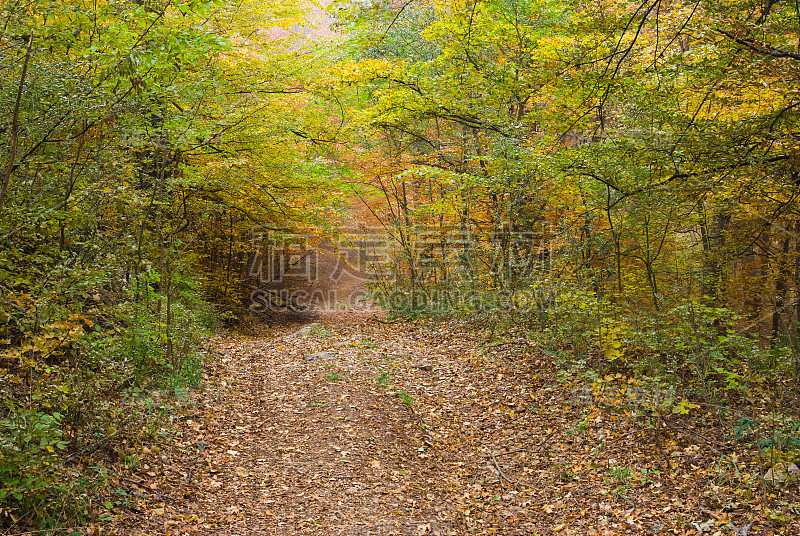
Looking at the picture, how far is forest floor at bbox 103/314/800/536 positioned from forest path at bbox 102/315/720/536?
0.02m

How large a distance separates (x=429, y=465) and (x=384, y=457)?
0.58 m

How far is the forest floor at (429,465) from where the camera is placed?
4852mm

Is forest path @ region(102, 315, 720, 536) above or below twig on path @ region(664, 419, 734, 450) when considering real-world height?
below

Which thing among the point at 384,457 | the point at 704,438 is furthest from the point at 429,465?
the point at 704,438

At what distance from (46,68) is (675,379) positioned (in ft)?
26.8

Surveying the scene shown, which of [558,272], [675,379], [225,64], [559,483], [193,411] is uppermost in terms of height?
[225,64]

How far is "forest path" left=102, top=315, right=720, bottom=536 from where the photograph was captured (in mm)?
4984

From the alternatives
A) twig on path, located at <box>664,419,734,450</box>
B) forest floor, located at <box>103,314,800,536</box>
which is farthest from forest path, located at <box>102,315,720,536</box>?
twig on path, located at <box>664,419,734,450</box>

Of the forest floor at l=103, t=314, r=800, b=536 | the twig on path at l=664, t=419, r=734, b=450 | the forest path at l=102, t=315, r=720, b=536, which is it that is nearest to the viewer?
the forest floor at l=103, t=314, r=800, b=536

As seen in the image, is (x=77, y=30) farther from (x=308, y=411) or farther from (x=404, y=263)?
(x=404, y=263)

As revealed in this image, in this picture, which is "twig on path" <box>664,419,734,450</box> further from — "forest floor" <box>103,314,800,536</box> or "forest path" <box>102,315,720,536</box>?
"forest path" <box>102,315,720,536</box>

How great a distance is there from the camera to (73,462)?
15.0 feet

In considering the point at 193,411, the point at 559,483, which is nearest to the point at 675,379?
the point at 559,483

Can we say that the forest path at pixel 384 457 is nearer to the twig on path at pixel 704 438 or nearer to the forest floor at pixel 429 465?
the forest floor at pixel 429 465
